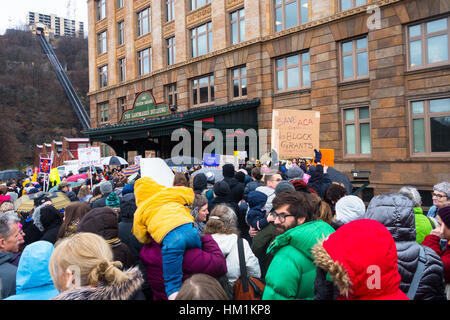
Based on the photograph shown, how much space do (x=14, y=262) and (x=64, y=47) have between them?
107128 millimetres

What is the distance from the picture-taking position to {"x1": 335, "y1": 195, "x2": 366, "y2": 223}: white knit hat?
366 cm

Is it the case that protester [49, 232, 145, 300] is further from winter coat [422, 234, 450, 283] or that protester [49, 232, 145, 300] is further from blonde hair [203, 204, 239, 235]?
winter coat [422, 234, 450, 283]

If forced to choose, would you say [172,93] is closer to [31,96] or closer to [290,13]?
[290,13]

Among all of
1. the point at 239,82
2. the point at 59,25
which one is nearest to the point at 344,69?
the point at 239,82

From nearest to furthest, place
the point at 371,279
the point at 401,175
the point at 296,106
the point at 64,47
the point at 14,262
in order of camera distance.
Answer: the point at 371,279 < the point at 14,262 < the point at 401,175 < the point at 296,106 < the point at 64,47

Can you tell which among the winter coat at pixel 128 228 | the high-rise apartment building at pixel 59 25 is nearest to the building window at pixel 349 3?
the winter coat at pixel 128 228

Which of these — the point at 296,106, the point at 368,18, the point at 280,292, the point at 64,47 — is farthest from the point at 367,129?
the point at 64,47

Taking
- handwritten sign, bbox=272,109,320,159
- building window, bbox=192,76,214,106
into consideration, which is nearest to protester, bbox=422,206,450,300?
handwritten sign, bbox=272,109,320,159

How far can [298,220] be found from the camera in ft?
9.06

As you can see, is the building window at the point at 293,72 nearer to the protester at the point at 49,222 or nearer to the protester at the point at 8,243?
the protester at the point at 49,222

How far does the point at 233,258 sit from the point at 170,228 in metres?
0.75

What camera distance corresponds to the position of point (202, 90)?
23234mm

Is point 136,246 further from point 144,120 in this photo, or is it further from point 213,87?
point 213,87

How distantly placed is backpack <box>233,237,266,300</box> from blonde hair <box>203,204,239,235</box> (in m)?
0.36
